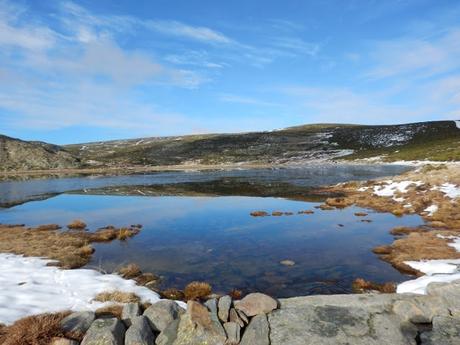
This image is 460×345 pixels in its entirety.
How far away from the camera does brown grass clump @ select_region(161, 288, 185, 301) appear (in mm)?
17531

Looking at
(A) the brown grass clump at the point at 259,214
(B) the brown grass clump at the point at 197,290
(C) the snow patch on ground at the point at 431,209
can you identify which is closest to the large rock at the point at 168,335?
(B) the brown grass clump at the point at 197,290

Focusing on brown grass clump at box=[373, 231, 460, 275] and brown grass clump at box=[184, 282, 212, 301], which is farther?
brown grass clump at box=[373, 231, 460, 275]

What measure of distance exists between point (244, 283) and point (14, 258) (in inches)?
597

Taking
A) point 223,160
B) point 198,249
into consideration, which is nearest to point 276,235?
point 198,249

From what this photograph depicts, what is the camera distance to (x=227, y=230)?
33.4m

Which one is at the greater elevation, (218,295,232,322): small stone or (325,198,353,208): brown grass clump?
(218,295,232,322): small stone

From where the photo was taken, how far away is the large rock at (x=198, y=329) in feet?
39.6

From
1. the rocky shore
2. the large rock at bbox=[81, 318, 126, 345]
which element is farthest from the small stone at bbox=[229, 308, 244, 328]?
the large rock at bbox=[81, 318, 126, 345]

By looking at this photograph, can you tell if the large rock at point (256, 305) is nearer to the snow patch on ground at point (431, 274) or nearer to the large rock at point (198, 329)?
the large rock at point (198, 329)

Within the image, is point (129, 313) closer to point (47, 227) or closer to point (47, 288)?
point (47, 288)

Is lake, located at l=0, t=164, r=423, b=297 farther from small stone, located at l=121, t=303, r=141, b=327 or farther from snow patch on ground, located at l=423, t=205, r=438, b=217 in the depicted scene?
small stone, located at l=121, t=303, r=141, b=327

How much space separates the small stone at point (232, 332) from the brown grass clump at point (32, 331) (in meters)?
5.44

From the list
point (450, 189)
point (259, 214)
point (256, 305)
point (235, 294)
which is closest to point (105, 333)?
point (256, 305)

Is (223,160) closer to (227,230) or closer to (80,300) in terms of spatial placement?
(227,230)
